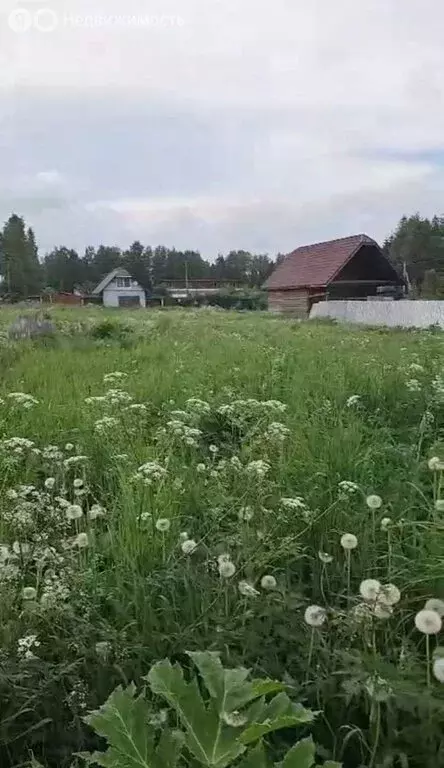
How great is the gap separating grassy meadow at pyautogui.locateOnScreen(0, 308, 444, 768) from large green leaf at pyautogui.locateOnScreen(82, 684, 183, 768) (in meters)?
0.02

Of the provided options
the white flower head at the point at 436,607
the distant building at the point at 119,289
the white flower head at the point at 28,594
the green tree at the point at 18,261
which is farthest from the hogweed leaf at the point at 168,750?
the green tree at the point at 18,261

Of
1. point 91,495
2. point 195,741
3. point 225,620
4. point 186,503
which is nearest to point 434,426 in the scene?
point 186,503

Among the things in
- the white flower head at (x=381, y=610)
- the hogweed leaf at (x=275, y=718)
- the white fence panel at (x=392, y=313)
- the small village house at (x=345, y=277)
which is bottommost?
the white flower head at (x=381, y=610)

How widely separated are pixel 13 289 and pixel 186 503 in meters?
42.1

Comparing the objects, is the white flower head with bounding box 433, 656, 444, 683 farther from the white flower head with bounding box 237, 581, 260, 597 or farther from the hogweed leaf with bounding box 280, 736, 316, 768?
the white flower head with bounding box 237, 581, 260, 597

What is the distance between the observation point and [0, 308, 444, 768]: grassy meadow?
4.32 ft

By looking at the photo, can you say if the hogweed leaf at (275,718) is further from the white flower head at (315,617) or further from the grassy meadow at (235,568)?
the white flower head at (315,617)

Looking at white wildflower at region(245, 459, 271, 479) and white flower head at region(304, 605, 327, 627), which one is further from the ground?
white wildflower at region(245, 459, 271, 479)

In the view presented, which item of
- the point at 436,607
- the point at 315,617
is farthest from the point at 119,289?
the point at 436,607

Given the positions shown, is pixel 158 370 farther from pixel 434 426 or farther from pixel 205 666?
pixel 205 666

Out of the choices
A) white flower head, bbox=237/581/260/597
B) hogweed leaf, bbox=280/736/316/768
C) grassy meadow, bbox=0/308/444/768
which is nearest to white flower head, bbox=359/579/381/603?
grassy meadow, bbox=0/308/444/768

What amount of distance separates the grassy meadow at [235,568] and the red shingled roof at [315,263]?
24.7 m

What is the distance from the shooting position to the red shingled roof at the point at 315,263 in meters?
27.9

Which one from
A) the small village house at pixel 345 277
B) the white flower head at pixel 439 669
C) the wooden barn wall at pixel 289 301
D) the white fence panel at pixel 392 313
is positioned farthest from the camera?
the wooden barn wall at pixel 289 301
